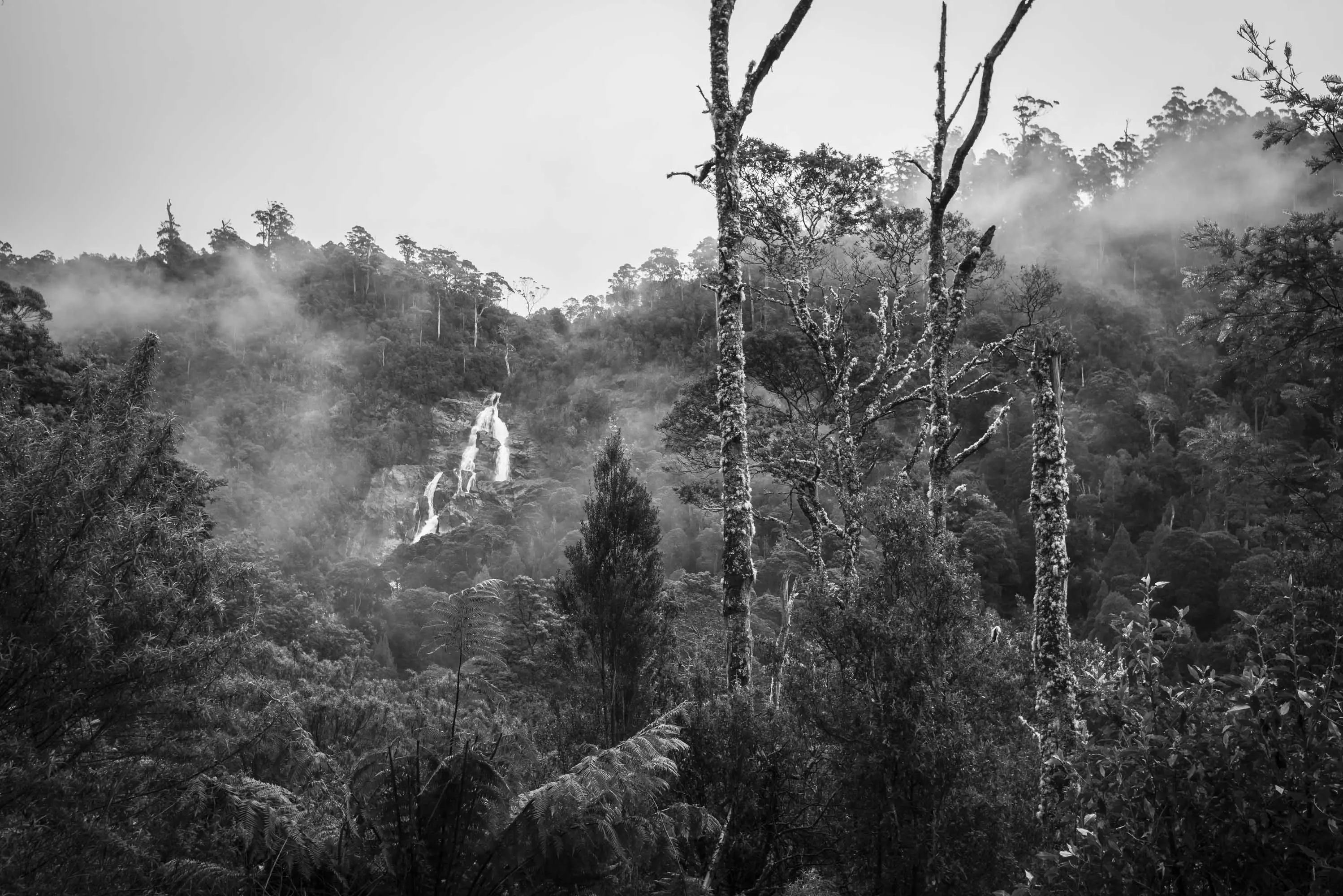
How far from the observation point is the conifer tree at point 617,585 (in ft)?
42.5

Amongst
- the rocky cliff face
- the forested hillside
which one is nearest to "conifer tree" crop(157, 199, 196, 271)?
the rocky cliff face

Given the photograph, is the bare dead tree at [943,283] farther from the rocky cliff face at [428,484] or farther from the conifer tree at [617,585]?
the rocky cliff face at [428,484]

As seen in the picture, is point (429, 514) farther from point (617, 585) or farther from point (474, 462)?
point (617, 585)

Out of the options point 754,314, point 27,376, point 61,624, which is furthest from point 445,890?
point 754,314

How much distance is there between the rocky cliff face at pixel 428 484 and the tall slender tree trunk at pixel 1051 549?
55324mm

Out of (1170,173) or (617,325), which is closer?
(617,325)

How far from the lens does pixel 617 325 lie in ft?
234

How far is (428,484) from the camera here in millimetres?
62375

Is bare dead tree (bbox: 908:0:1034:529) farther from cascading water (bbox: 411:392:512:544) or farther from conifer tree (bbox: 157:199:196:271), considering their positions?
conifer tree (bbox: 157:199:196:271)

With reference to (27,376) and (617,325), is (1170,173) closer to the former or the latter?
(617,325)

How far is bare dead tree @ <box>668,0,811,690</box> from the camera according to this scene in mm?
7766

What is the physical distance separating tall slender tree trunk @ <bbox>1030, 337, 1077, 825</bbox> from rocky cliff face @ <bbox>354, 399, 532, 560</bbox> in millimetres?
55324

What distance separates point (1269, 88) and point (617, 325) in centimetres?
6318

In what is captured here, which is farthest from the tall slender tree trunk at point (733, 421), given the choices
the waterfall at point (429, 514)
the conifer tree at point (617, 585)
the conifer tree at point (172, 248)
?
the conifer tree at point (172, 248)
